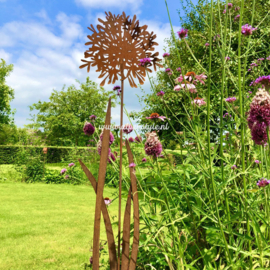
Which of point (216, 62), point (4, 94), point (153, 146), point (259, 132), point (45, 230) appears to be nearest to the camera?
point (259, 132)

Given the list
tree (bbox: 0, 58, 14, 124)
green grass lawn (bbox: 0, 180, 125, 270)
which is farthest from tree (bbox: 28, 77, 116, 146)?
green grass lawn (bbox: 0, 180, 125, 270)

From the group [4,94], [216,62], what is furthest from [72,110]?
[216,62]

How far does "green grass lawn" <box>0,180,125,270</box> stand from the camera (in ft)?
8.95

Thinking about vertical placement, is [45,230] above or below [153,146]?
below

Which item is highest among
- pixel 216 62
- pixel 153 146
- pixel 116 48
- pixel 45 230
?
pixel 216 62

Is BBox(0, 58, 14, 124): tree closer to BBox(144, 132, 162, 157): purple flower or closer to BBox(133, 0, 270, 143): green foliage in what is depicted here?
BBox(133, 0, 270, 143): green foliage

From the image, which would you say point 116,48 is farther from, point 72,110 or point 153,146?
point 72,110

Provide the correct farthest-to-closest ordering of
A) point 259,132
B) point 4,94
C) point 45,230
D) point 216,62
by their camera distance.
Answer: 1. point 4,94
2. point 216,62
3. point 45,230
4. point 259,132

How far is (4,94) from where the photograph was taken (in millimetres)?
22578

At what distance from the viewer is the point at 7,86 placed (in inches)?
904

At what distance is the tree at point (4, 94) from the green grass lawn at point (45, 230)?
61.7 ft

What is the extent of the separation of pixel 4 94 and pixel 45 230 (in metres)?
22.2

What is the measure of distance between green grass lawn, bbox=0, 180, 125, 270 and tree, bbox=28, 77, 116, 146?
1538 centimetres

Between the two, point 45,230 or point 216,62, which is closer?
point 45,230
